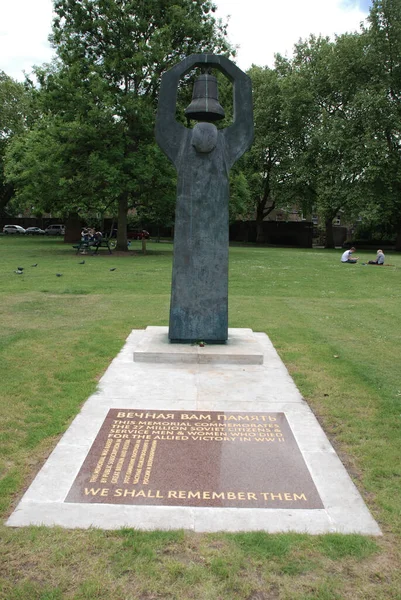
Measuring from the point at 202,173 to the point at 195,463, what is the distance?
4.33 m

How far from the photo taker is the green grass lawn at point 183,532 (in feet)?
9.28

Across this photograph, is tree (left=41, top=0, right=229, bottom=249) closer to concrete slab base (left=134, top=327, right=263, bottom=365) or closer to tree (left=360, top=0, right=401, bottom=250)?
tree (left=360, top=0, right=401, bottom=250)

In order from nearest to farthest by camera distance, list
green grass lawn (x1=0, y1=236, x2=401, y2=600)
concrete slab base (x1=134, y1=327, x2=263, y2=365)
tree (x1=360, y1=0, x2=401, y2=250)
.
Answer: green grass lawn (x1=0, y1=236, x2=401, y2=600) → concrete slab base (x1=134, y1=327, x2=263, y2=365) → tree (x1=360, y1=0, x2=401, y2=250)

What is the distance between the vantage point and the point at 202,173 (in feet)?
23.6

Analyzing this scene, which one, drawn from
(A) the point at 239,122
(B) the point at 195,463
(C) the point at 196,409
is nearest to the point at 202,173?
(A) the point at 239,122

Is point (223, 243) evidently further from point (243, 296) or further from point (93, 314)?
point (243, 296)

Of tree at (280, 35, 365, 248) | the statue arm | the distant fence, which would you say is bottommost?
the distant fence

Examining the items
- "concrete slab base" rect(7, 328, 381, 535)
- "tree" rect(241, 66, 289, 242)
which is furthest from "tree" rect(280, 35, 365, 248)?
"concrete slab base" rect(7, 328, 381, 535)

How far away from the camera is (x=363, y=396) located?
6000mm

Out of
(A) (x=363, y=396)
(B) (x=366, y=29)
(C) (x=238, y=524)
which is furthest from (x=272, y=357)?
(B) (x=366, y=29)

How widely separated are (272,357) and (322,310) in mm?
4997

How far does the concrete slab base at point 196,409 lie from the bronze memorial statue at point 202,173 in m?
1.12

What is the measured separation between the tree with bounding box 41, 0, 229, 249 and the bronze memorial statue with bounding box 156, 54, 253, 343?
17.4 m

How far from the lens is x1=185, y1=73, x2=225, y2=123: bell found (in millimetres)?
7152
